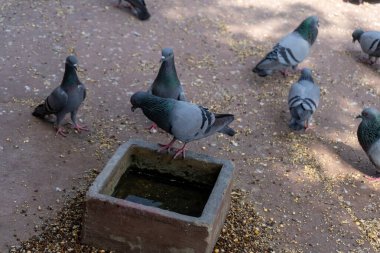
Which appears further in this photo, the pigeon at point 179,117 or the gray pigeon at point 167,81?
the gray pigeon at point 167,81

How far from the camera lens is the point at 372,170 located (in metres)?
5.25

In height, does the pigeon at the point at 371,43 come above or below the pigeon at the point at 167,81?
below

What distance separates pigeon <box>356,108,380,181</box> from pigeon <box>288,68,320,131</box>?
56cm

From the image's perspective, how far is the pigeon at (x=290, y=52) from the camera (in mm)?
6418

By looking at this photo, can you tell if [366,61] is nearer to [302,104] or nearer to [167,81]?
[302,104]

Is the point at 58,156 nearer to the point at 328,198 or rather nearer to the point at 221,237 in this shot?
the point at 221,237

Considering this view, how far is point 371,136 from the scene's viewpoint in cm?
508

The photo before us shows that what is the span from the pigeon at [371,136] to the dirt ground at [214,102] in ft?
0.75

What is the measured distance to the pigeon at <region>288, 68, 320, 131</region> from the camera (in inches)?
215

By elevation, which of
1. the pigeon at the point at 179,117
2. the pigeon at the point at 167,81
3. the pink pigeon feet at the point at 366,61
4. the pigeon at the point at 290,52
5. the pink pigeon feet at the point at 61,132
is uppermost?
the pigeon at the point at 179,117

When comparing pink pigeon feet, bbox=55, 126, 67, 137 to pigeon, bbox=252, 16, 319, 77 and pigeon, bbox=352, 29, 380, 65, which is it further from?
pigeon, bbox=352, 29, 380, 65

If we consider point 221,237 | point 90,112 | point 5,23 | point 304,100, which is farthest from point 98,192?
point 5,23

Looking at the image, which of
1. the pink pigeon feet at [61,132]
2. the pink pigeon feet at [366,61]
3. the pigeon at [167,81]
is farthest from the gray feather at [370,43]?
the pink pigeon feet at [61,132]

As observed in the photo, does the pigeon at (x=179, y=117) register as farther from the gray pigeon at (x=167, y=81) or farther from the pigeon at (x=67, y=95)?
the pigeon at (x=67, y=95)
